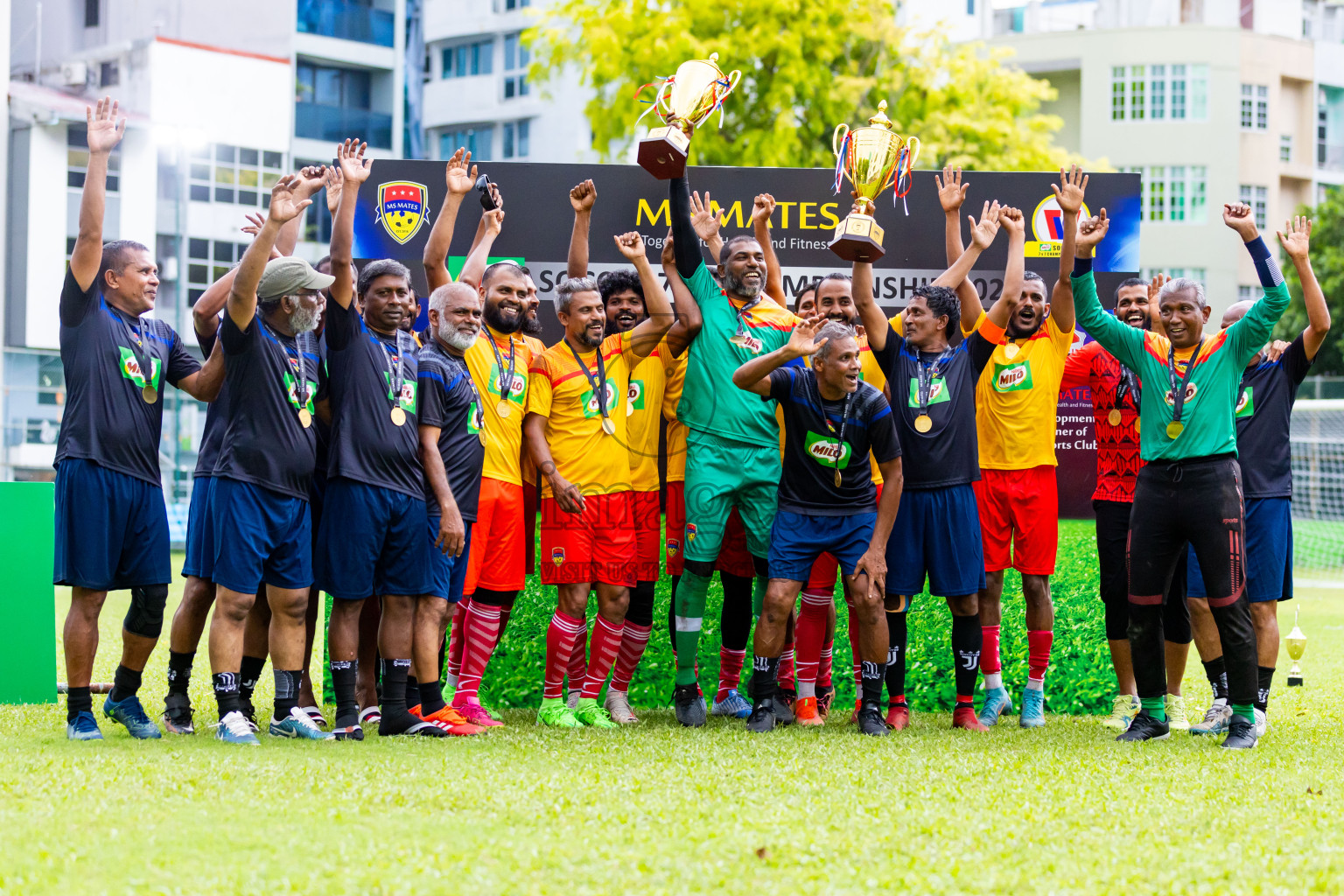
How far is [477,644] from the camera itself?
8.05 meters

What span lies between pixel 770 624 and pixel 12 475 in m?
26.5

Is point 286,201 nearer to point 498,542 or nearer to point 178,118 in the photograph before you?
point 498,542

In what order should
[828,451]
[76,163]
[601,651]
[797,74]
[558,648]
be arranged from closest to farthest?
[828,451]
[558,648]
[601,651]
[797,74]
[76,163]

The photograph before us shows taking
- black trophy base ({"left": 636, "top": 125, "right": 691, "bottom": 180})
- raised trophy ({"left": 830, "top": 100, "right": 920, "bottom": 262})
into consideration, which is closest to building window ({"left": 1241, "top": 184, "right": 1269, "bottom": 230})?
raised trophy ({"left": 830, "top": 100, "right": 920, "bottom": 262})

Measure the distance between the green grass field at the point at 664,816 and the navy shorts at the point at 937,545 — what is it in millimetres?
980

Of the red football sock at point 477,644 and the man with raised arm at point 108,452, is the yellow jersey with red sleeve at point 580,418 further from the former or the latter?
the man with raised arm at point 108,452

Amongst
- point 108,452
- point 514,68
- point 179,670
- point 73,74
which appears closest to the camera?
point 108,452

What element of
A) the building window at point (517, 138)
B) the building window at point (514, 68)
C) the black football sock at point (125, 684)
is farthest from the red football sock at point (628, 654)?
A: the building window at point (514, 68)

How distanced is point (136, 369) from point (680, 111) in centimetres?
329

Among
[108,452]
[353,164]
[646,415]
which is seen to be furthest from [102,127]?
[646,415]

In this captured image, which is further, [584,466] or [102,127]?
[584,466]

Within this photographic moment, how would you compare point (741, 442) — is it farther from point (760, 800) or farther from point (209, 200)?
point (209, 200)

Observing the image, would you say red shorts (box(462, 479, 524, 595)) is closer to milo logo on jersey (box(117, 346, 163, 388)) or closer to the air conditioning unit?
milo logo on jersey (box(117, 346, 163, 388))

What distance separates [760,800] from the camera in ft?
17.5
